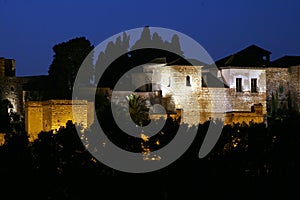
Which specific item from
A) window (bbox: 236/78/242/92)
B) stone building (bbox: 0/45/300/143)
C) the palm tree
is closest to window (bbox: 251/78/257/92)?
stone building (bbox: 0/45/300/143)

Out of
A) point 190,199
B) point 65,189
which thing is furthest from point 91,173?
point 190,199

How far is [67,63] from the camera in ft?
165

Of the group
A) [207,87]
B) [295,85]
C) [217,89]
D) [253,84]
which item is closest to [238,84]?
[253,84]

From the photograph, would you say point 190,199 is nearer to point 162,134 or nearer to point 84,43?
point 162,134

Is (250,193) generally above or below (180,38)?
below

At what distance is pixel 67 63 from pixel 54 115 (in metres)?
20.8

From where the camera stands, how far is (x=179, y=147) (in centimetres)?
2436

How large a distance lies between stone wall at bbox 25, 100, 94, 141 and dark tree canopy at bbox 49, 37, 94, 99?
17.9 metres

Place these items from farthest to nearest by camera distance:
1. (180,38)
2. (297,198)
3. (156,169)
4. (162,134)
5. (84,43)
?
(180,38) → (84,43) → (162,134) → (156,169) → (297,198)

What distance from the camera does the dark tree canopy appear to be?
49781mm

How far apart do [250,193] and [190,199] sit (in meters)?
1.99

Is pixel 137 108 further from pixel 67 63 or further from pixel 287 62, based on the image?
pixel 287 62

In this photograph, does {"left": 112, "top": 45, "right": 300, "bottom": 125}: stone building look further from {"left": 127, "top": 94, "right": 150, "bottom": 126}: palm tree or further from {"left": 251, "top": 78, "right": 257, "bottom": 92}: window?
{"left": 127, "top": 94, "right": 150, "bottom": 126}: palm tree

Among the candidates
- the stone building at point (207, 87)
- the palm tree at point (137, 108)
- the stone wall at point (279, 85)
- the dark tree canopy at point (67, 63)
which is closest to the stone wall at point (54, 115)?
the palm tree at point (137, 108)
